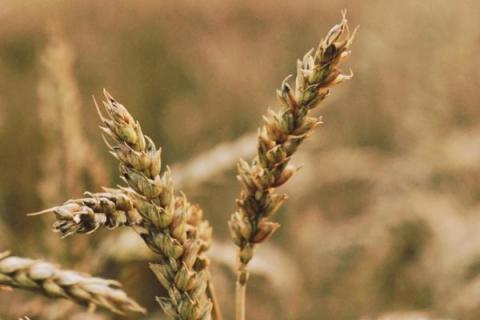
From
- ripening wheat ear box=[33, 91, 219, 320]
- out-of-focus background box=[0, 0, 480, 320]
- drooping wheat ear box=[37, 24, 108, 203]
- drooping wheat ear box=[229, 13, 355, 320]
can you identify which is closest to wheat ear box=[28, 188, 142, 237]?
ripening wheat ear box=[33, 91, 219, 320]

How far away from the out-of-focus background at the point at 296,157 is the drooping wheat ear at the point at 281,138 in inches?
15.9

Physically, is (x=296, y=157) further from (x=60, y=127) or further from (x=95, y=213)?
(x=95, y=213)

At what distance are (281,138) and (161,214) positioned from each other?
5.9 inches

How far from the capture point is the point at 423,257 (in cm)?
220

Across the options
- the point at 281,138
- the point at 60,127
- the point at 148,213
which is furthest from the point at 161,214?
the point at 60,127

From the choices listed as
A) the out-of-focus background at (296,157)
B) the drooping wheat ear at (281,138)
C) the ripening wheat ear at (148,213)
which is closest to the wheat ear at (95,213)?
the ripening wheat ear at (148,213)

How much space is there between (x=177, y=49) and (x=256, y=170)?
4.63 metres

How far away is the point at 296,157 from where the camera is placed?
2.56 m

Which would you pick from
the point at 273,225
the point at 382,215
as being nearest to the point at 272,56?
the point at 382,215

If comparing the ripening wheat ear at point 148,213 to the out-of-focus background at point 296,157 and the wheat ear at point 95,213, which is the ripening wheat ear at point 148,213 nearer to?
the wheat ear at point 95,213

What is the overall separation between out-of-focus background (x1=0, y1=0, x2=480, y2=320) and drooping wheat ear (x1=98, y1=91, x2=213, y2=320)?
47 centimetres

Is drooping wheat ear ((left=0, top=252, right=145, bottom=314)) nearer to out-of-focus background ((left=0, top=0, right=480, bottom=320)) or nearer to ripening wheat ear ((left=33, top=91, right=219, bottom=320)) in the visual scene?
ripening wheat ear ((left=33, top=91, right=219, bottom=320))

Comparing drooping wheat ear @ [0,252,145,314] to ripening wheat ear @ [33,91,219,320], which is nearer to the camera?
ripening wheat ear @ [33,91,219,320]

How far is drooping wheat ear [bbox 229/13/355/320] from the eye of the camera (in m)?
0.65
